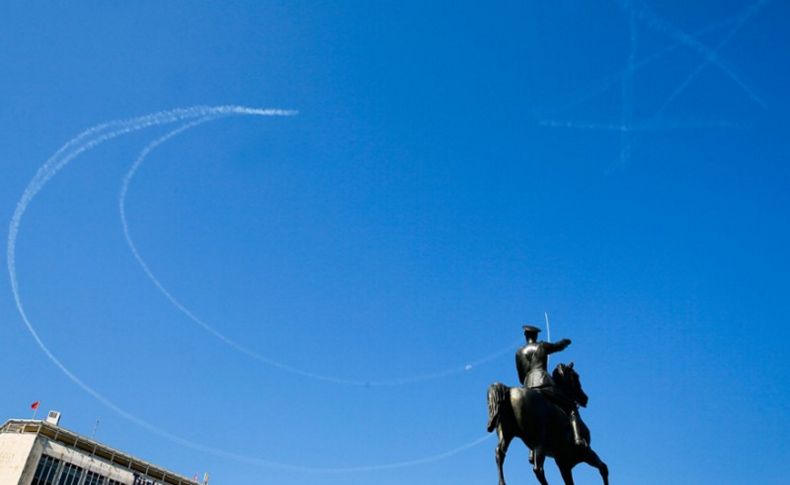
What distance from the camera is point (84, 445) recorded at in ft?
267

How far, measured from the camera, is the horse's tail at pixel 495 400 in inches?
672

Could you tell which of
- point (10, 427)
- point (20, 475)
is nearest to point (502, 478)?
point (20, 475)

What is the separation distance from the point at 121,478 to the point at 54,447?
1031cm

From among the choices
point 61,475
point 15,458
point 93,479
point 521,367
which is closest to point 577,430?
point 521,367

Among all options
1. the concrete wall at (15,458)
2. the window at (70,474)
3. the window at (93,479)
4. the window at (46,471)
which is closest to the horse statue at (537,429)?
the concrete wall at (15,458)

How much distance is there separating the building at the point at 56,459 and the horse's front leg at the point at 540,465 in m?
72.1

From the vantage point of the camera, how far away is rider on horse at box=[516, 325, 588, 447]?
1812 centimetres

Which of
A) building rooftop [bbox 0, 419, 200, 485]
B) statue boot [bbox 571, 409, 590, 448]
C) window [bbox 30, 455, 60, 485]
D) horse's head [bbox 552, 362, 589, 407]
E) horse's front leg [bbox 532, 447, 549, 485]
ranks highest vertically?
building rooftop [bbox 0, 419, 200, 485]

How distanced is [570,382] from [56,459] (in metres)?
75.1

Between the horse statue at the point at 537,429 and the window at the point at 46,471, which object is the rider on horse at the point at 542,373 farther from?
the window at the point at 46,471

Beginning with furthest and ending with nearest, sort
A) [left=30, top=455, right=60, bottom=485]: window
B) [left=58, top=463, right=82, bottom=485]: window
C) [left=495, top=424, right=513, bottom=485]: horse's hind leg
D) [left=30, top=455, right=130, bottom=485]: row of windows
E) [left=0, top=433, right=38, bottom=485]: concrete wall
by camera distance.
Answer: [left=58, top=463, right=82, bottom=485]: window, [left=30, top=455, right=130, bottom=485]: row of windows, [left=30, top=455, right=60, bottom=485]: window, [left=0, top=433, right=38, bottom=485]: concrete wall, [left=495, top=424, right=513, bottom=485]: horse's hind leg

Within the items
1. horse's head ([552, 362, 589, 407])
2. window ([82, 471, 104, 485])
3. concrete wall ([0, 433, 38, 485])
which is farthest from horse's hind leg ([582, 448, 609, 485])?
window ([82, 471, 104, 485])

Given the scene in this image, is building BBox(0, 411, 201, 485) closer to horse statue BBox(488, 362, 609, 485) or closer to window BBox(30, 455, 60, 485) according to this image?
window BBox(30, 455, 60, 485)

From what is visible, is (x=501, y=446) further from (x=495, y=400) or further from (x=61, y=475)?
(x=61, y=475)
